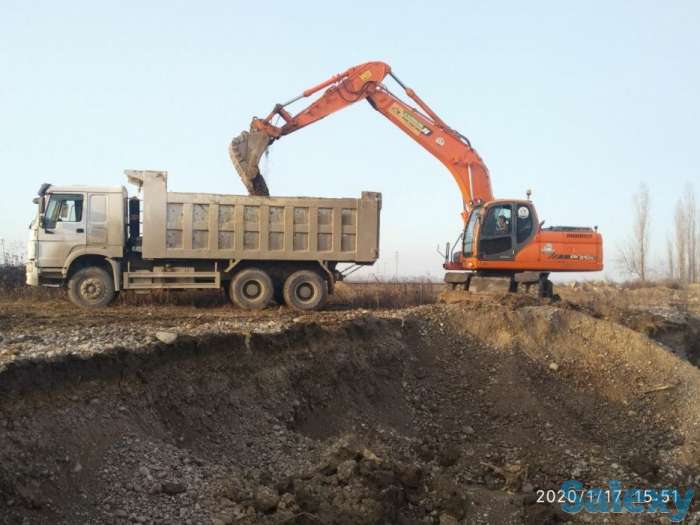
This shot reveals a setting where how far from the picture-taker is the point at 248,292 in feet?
47.3

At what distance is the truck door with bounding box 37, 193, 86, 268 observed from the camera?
45.1 feet

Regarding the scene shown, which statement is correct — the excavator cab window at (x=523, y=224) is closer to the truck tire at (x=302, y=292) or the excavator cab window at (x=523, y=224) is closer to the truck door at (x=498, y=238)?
the truck door at (x=498, y=238)

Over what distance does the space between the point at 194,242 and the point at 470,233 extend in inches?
254

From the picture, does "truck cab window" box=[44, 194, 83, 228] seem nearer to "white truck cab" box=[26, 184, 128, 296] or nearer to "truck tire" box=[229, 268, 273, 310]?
"white truck cab" box=[26, 184, 128, 296]

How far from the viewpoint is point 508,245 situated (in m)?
14.9

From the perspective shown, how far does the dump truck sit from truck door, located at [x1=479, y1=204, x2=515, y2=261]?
8.10ft

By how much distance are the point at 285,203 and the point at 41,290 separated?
6.81m

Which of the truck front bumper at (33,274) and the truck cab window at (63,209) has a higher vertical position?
the truck cab window at (63,209)

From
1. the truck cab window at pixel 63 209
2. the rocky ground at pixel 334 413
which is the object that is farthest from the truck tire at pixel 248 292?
the truck cab window at pixel 63 209

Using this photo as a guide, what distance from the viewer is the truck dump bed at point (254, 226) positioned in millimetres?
13961

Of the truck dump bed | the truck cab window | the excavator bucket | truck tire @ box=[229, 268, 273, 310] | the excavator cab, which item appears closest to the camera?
the truck cab window

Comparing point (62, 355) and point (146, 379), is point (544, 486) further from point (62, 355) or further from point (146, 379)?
point (62, 355)

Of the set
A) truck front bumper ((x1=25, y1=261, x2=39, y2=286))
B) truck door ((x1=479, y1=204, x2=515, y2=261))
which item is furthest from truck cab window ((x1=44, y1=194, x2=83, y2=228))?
truck door ((x1=479, y1=204, x2=515, y2=261))

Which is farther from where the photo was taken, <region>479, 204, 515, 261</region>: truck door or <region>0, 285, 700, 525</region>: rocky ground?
<region>479, 204, 515, 261</region>: truck door
